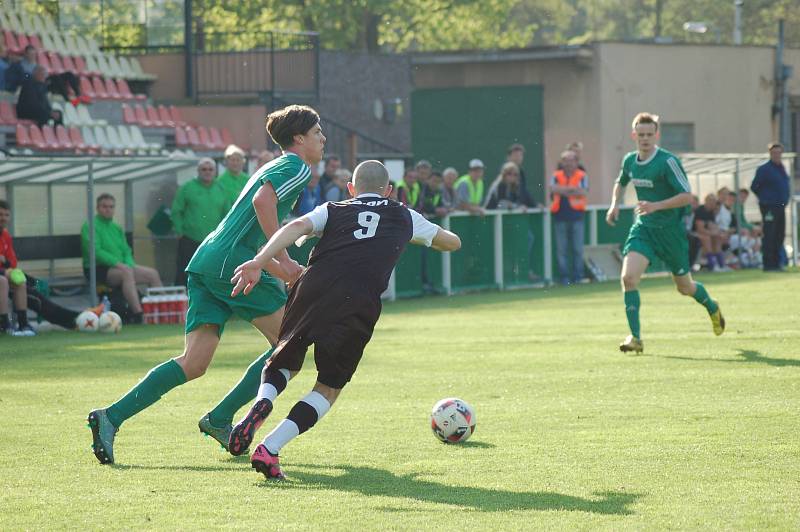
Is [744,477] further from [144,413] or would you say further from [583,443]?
[144,413]

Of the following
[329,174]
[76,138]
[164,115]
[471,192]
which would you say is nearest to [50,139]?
[76,138]

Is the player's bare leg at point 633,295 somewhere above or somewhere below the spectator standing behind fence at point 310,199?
below

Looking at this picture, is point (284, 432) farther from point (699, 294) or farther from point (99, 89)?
point (99, 89)

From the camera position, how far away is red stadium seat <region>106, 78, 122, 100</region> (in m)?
25.8

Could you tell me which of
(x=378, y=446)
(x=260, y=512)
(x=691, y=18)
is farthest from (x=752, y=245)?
(x=691, y=18)

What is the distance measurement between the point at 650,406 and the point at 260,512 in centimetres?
385

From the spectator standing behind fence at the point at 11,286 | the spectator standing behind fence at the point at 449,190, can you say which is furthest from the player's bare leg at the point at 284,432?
the spectator standing behind fence at the point at 449,190

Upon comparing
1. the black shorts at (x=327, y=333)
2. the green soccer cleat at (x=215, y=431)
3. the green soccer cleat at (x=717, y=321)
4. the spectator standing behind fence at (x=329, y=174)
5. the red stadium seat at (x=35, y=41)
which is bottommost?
the green soccer cleat at (x=717, y=321)

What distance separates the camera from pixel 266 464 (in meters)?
6.80

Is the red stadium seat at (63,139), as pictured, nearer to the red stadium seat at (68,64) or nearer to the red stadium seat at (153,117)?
the red stadium seat at (153,117)

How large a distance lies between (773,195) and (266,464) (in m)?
18.9

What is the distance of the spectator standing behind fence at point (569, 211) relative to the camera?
22.6 m

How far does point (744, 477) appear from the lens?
22.1 ft

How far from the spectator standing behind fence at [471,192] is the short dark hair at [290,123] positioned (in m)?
14.4
